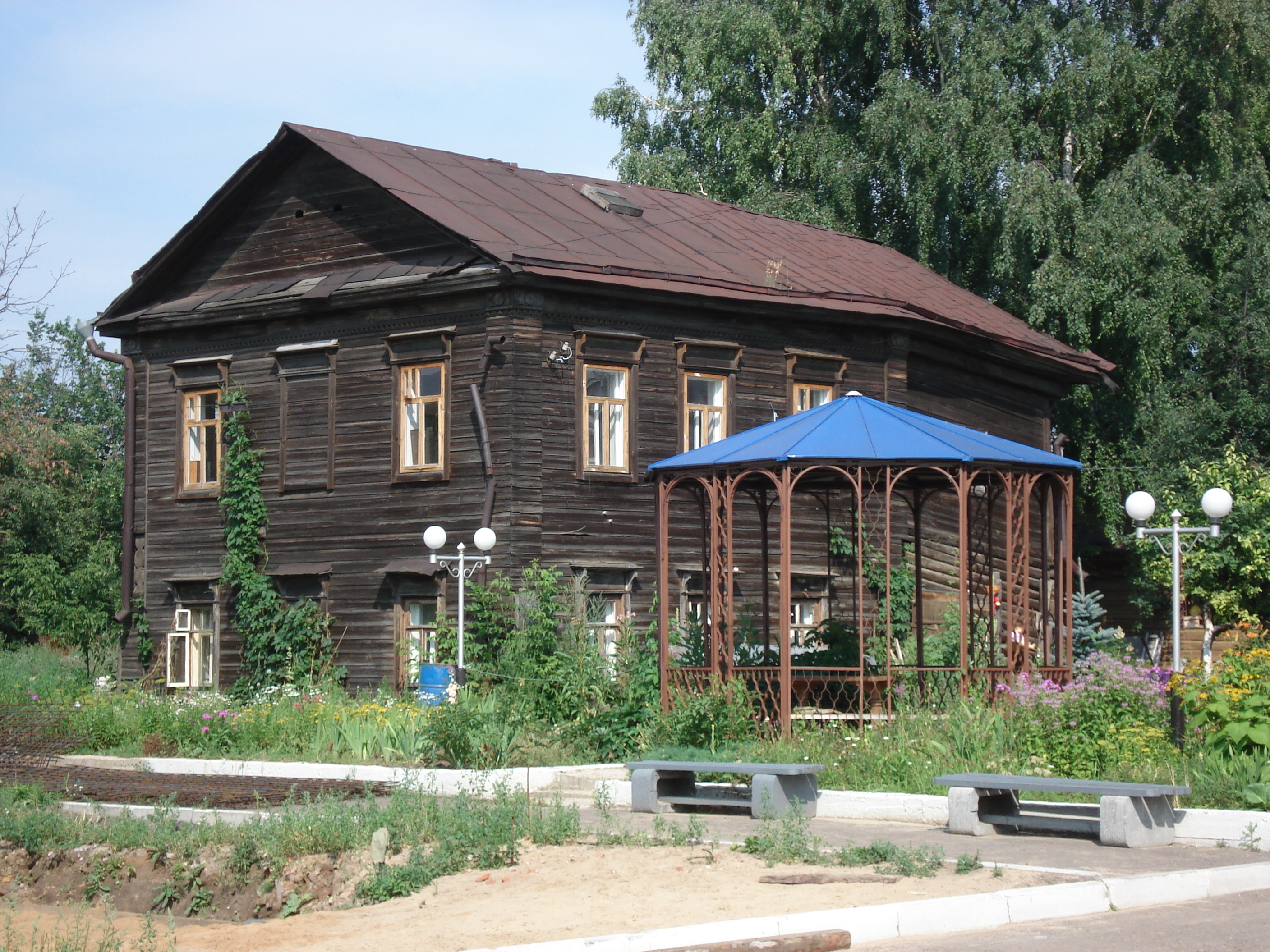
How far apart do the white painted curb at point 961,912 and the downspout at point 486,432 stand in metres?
13.4

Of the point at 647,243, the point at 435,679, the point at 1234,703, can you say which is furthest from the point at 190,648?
the point at 1234,703

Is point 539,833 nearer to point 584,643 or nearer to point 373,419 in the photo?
point 584,643

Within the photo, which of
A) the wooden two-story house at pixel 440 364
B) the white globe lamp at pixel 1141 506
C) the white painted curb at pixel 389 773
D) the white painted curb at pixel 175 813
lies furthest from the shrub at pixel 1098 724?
the wooden two-story house at pixel 440 364

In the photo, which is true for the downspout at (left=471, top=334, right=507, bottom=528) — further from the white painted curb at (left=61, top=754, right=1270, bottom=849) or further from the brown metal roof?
the white painted curb at (left=61, top=754, right=1270, bottom=849)

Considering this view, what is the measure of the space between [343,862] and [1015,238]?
80.4 feet

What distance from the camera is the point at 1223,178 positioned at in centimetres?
3300

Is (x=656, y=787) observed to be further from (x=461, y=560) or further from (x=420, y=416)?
(x=420, y=416)

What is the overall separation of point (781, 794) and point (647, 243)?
13.5m

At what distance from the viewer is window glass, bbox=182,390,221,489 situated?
2577 centimetres

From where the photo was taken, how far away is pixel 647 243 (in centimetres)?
2475

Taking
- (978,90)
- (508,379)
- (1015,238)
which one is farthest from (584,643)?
(978,90)

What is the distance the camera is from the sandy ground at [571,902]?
8.77 meters

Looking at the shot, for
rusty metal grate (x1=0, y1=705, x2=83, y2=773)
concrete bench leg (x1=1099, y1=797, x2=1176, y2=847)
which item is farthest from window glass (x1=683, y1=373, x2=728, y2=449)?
concrete bench leg (x1=1099, y1=797, x2=1176, y2=847)

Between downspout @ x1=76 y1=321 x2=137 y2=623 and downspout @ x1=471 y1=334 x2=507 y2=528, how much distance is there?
24.2 ft
